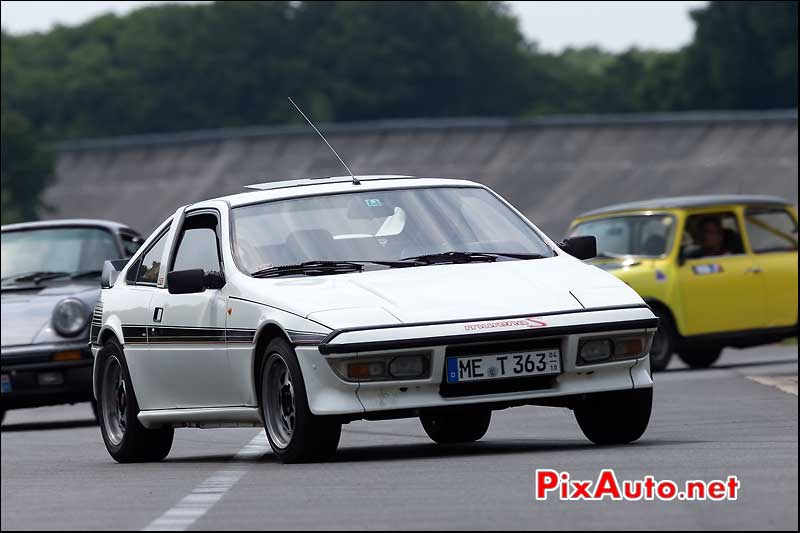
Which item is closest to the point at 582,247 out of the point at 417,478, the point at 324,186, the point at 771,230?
the point at 324,186

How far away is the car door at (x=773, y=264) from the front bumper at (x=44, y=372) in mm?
8311

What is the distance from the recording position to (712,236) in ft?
73.6

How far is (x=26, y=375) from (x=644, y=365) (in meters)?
7.98

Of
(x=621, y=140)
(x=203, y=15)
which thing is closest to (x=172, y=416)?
(x=621, y=140)

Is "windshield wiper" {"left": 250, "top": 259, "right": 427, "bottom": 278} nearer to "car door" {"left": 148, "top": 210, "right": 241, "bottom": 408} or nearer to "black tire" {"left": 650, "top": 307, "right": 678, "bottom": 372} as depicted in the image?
"car door" {"left": 148, "top": 210, "right": 241, "bottom": 408}

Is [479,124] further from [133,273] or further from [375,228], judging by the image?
[375,228]

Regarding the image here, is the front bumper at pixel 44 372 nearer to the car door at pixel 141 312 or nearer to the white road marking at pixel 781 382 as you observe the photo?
the car door at pixel 141 312

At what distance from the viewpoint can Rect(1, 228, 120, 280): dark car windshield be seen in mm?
17938

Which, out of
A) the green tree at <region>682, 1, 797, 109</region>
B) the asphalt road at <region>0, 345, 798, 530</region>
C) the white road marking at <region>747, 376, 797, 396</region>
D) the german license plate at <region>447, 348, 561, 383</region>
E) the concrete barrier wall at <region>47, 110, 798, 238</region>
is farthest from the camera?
the green tree at <region>682, 1, 797, 109</region>

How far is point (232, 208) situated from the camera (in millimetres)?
11312

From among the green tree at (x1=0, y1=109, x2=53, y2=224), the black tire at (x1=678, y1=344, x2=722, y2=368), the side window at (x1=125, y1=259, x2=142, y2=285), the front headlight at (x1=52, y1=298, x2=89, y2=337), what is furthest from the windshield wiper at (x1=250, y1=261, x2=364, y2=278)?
the green tree at (x1=0, y1=109, x2=53, y2=224)

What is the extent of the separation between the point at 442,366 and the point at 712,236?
→ 43.0 feet

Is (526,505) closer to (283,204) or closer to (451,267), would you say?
(451,267)

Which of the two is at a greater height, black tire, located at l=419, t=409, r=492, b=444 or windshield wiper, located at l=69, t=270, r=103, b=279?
windshield wiper, located at l=69, t=270, r=103, b=279
